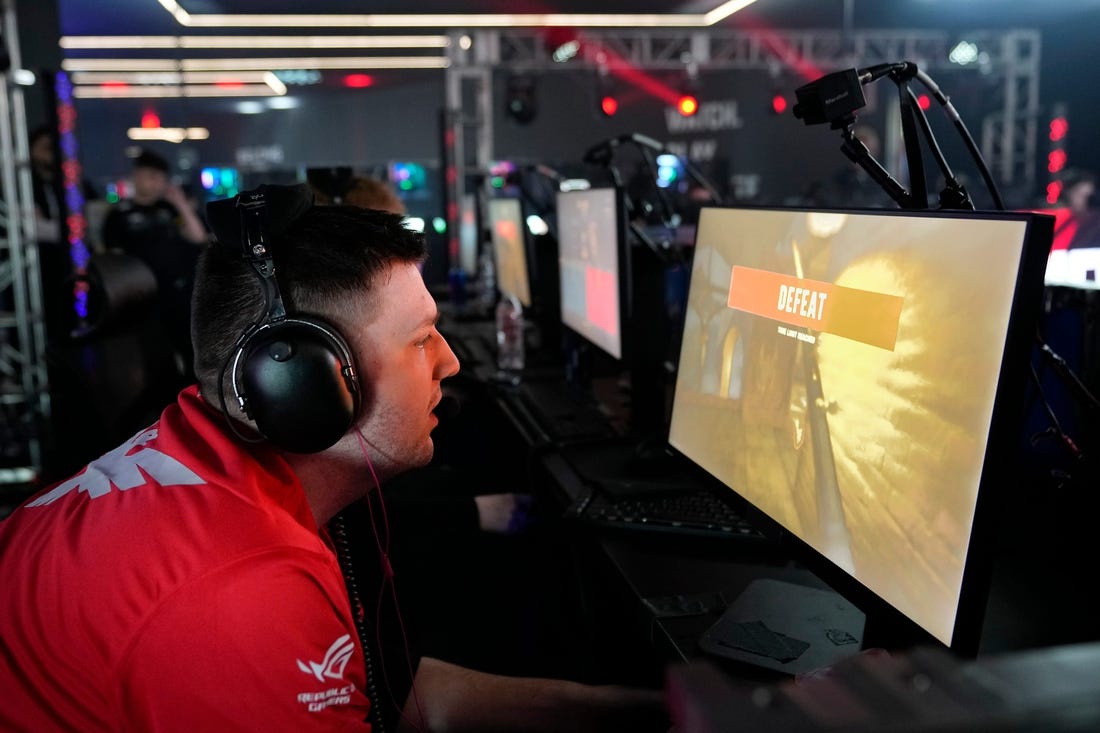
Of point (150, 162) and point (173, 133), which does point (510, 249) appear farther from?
point (173, 133)

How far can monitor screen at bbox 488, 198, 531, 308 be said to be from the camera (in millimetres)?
3375

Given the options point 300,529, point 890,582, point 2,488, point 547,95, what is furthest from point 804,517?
point 547,95

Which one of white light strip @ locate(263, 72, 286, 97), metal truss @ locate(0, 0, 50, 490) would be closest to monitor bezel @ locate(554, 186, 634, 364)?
metal truss @ locate(0, 0, 50, 490)

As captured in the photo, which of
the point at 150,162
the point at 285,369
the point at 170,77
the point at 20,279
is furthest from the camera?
the point at 170,77

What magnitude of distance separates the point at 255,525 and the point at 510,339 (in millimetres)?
2251

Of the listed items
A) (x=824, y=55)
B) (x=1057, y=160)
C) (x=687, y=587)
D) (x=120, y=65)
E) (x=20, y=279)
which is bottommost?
(x=687, y=587)

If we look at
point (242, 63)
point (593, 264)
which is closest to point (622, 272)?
point (593, 264)

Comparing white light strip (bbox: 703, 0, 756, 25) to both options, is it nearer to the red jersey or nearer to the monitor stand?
the monitor stand

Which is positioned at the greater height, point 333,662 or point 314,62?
point 314,62

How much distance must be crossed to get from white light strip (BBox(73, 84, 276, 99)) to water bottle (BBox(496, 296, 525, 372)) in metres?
12.1

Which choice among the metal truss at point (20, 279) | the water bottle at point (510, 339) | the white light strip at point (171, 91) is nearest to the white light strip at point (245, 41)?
the white light strip at point (171, 91)

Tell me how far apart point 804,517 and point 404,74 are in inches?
510

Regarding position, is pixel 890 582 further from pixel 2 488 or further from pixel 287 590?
pixel 2 488

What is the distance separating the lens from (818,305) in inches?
37.0
